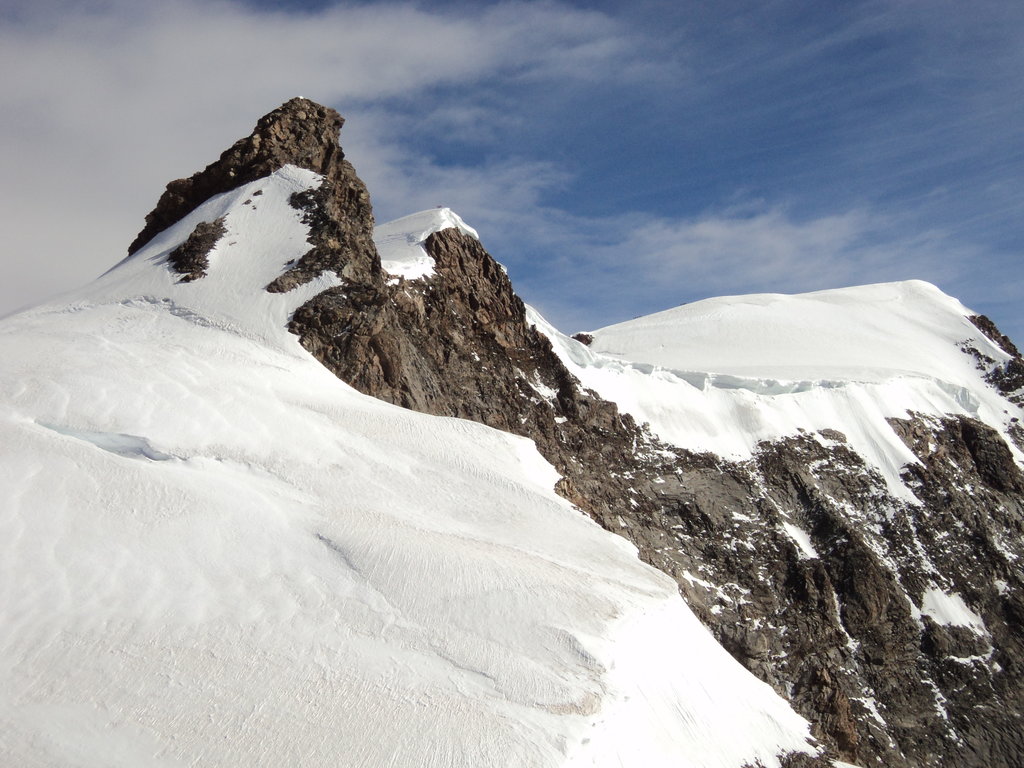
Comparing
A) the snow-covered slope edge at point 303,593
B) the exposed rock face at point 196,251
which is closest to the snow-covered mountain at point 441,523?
the snow-covered slope edge at point 303,593

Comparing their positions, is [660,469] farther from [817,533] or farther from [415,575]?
[415,575]

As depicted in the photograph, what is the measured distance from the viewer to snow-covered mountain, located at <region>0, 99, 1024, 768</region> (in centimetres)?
1246

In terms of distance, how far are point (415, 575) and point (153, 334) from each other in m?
12.7

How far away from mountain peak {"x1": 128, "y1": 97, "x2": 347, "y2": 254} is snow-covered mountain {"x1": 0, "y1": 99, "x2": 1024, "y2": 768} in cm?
14

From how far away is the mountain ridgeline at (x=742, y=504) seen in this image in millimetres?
26156

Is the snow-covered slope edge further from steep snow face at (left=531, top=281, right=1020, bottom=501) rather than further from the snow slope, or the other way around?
steep snow face at (left=531, top=281, right=1020, bottom=501)

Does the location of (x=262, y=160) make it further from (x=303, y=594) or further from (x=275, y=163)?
(x=303, y=594)

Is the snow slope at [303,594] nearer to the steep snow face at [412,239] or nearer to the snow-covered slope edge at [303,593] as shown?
the snow-covered slope edge at [303,593]

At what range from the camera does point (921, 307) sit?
184 feet

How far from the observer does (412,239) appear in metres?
33.1

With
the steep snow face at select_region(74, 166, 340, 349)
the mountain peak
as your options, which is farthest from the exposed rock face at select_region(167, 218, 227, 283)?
the mountain peak

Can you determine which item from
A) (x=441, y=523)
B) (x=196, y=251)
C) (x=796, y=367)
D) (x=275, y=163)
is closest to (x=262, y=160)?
(x=275, y=163)

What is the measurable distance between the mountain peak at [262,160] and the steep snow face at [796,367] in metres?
10.5

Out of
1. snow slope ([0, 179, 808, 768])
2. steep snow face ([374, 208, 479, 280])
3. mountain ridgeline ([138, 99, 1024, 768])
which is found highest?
steep snow face ([374, 208, 479, 280])
